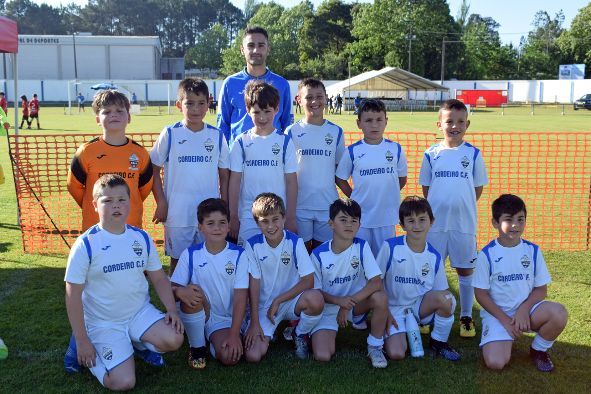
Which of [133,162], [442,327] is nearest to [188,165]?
[133,162]

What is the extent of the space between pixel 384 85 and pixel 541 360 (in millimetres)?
51854

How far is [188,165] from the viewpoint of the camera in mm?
4656

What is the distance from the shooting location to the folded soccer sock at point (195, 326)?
4.13 metres

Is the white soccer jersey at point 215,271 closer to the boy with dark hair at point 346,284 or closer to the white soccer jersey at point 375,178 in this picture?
the boy with dark hair at point 346,284

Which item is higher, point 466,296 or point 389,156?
point 389,156

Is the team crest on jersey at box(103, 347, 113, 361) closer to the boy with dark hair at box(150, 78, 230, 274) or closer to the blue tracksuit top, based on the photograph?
the boy with dark hair at box(150, 78, 230, 274)

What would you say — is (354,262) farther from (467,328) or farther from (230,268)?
(467,328)

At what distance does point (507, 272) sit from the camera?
423 centimetres

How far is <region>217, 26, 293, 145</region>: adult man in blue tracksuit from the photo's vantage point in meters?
5.27

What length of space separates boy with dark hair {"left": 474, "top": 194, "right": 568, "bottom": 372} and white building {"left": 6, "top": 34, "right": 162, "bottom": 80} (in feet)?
244

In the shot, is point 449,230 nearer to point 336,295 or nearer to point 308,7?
point 336,295

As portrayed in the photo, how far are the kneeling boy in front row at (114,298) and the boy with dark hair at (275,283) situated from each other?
62 centimetres

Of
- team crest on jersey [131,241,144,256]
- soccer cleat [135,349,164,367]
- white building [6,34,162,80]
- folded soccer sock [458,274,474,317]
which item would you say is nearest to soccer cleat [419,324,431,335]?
folded soccer sock [458,274,474,317]

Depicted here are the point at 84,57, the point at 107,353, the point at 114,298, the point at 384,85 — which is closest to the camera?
the point at 107,353
